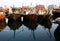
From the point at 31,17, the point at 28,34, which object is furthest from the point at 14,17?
the point at 28,34

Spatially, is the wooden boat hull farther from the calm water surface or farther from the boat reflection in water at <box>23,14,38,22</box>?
the calm water surface

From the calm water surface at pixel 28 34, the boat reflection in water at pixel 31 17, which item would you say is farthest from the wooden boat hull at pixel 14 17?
the calm water surface at pixel 28 34

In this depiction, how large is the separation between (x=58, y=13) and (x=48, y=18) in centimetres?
511

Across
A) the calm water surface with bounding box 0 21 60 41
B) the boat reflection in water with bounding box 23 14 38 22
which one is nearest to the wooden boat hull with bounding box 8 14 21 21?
the boat reflection in water with bounding box 23 14 38 22

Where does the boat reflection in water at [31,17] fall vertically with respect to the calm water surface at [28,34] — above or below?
below

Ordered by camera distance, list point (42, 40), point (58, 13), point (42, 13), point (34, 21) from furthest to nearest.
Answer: point (58, 13), point (42, 13), point (34, 21), point (42, 40)

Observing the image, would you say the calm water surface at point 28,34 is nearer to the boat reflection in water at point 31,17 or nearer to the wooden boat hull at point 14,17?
the boat reflection in water at point 31,17

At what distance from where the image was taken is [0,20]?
20.9 metres

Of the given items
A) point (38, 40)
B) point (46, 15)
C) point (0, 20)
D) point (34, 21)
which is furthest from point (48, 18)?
point (38, 40)

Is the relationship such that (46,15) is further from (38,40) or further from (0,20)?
(38,40)

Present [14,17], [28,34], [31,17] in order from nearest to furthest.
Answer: [28,34]
[31,17]
[14,17]

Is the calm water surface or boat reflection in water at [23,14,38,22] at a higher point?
the calm water surface

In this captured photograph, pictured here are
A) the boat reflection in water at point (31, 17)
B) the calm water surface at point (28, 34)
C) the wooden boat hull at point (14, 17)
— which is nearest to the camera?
the calm water surface at point (28, 34)

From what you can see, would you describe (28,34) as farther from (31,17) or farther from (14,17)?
(14,17)
